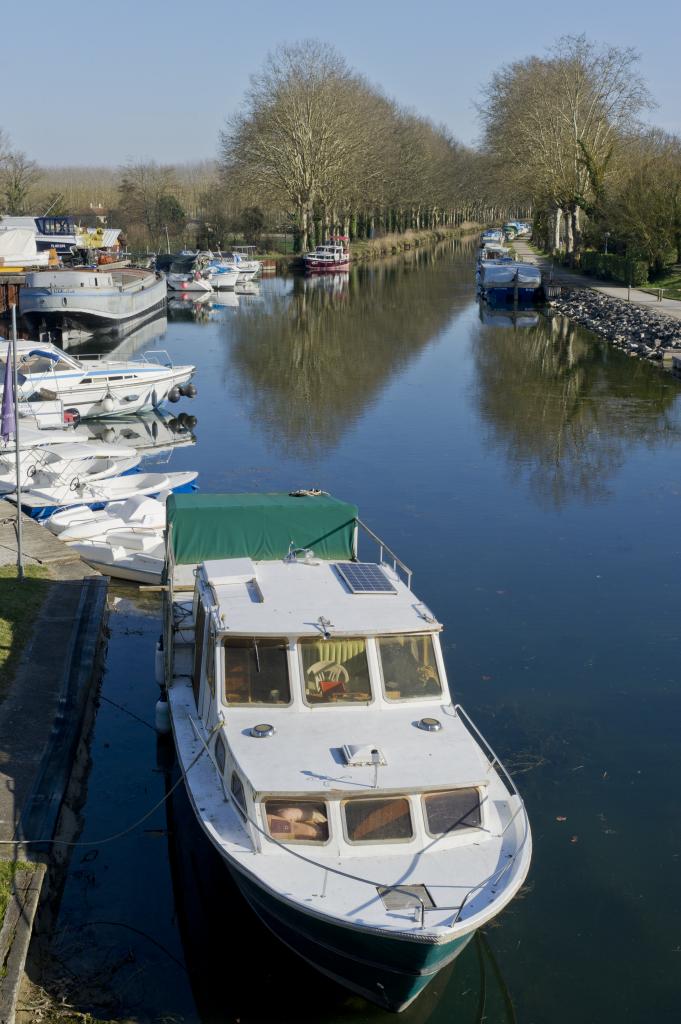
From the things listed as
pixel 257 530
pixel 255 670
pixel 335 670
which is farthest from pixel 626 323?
pixel 255 670

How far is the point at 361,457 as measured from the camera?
3353cm

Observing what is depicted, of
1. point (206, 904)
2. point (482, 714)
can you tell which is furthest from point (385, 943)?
point (482, 714)

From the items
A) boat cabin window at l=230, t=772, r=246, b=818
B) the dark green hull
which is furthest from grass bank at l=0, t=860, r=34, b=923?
the dark green hull

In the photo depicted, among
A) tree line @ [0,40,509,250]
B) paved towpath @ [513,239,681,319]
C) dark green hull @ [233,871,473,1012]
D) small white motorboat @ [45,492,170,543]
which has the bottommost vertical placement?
dark green hull @ [233,871,473,1012]

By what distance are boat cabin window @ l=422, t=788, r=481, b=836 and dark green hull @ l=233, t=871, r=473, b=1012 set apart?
1.16 meters

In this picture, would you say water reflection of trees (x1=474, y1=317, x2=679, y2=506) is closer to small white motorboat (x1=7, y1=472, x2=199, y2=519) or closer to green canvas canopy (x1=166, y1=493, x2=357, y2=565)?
small white motorboat (x1=7, y1=472, x2=199, y2=519)

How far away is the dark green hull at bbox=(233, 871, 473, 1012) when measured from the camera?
9.95 meters

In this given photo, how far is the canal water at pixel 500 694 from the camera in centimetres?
1135

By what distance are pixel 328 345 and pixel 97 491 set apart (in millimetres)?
31067

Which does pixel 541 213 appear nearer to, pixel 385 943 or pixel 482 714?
pixel 482 714

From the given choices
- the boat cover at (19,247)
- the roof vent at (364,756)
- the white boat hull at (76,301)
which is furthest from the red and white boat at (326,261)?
the roof vent at (364,756)

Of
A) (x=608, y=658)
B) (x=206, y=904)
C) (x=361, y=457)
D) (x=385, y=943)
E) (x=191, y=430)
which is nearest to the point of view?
(x=385, y=943)

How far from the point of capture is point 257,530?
16.9 metres

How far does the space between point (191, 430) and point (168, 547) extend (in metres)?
21.3
